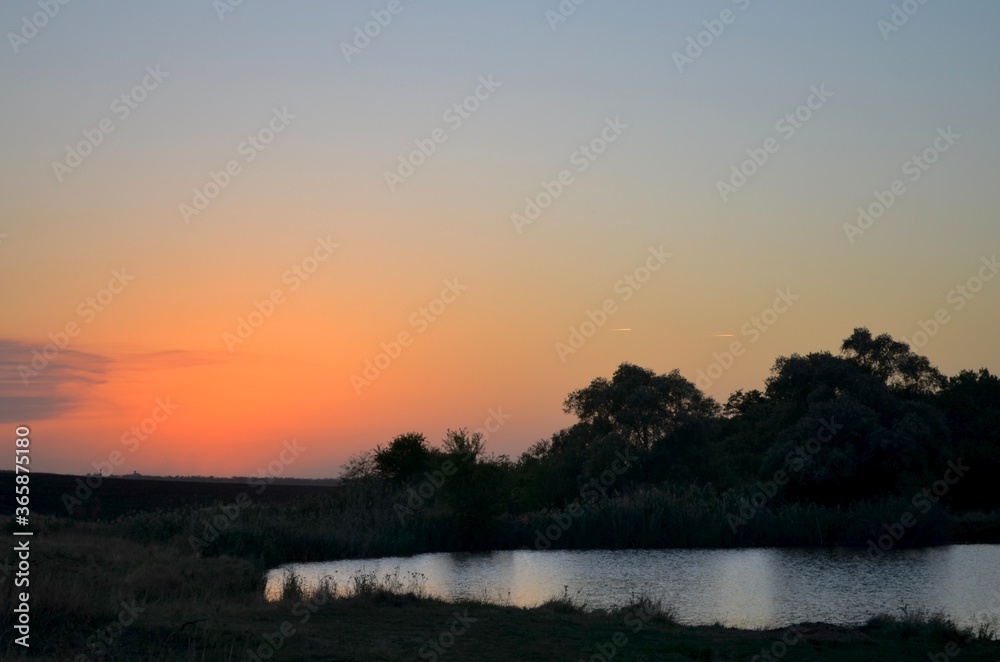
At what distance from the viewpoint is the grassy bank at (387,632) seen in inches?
542

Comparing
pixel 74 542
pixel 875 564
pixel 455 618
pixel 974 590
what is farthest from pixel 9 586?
pixel 875 564

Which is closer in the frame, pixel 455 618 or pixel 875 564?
pixel 455 618

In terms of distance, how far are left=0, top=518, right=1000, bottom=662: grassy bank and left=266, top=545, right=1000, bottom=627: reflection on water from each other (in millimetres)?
3490

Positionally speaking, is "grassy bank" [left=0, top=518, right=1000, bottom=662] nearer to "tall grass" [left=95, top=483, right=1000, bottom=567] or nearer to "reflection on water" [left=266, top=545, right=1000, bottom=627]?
"reflection on water" [left=266, top=545, right=1000, bottom=627]

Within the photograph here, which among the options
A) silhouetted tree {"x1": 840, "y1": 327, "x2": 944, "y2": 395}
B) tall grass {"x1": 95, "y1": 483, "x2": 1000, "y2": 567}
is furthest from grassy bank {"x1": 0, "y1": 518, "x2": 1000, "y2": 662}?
silhouetted tree {"x1": 840, "y1": 327, "x2": 944, "y2": 395}

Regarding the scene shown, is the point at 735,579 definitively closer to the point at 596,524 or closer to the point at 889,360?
the point at 596,524

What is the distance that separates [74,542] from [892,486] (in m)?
39.6

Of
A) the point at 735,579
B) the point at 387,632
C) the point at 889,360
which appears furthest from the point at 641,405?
the point at 387,632

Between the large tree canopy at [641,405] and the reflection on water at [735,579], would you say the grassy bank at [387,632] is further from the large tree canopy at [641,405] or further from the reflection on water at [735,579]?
the large tree canopy at [641,405]

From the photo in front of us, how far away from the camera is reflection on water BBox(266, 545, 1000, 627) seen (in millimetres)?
22781

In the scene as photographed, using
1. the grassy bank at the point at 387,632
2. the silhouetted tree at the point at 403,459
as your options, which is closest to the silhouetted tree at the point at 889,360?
the silhouetted tree at the point at 403,459

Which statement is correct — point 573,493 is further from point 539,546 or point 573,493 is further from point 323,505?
point 323,505

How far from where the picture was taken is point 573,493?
200 ft

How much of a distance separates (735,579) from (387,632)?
17.1m
